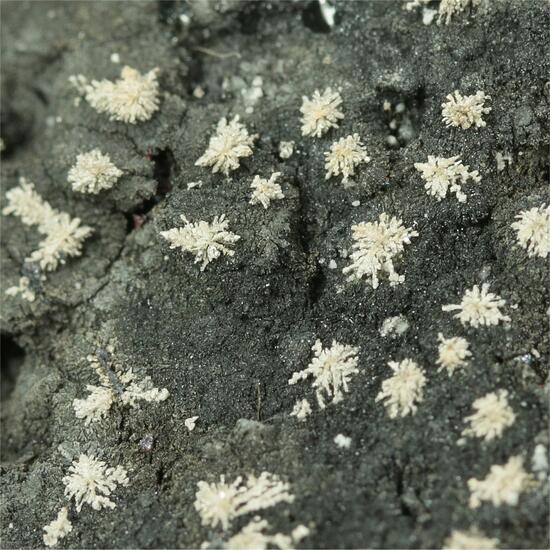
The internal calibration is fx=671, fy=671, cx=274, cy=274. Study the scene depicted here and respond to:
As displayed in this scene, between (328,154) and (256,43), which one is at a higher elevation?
(256,43)

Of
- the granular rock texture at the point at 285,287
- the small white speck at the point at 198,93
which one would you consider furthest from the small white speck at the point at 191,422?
the small white speck at the point at 198,93

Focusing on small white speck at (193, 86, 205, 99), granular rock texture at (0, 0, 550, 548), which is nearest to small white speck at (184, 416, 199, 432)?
granular rock texture at (0, 0, 550, 548)

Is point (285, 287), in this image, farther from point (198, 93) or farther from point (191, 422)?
point (198, 93)

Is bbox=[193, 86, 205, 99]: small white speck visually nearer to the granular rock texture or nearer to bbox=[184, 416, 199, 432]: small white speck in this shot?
the granular rock texture

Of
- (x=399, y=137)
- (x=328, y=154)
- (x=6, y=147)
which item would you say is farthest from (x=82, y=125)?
(x=399, y=137)

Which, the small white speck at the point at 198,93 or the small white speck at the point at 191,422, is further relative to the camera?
the small white speck at the point at 198,93

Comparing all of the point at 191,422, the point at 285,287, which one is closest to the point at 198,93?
the point at 285,287

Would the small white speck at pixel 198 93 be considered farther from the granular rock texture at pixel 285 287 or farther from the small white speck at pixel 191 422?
the small white speck at pixel 191 422

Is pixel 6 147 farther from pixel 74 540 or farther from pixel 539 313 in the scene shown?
pixel 539 313
